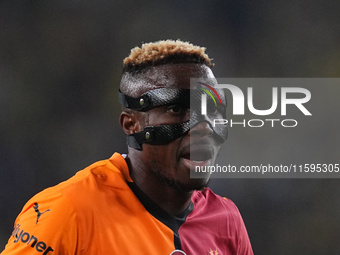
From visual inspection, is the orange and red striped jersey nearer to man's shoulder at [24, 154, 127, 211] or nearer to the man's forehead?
man's shoulder at [24, 154, 127, 211]

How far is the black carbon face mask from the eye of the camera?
2.34 m

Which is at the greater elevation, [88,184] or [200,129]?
[200,129]

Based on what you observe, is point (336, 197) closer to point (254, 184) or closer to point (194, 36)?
point (254, 184)

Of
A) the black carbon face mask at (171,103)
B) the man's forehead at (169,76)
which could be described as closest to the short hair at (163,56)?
the man's forehead at (169,76)

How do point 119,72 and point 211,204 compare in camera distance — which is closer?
point 211,204

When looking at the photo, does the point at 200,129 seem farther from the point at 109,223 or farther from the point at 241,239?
the point at 241,239

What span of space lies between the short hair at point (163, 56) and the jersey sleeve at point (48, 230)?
2.24 feet

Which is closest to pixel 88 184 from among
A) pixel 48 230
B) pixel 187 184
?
pixel 48 230

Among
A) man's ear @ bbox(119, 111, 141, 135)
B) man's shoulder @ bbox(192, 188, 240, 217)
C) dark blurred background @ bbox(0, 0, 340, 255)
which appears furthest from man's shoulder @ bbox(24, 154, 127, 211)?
dark blurred background @ bbox(0, 0, 340, 255)

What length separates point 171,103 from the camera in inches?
92.7

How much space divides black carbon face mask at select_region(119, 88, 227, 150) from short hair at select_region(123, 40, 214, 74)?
0.43 feet

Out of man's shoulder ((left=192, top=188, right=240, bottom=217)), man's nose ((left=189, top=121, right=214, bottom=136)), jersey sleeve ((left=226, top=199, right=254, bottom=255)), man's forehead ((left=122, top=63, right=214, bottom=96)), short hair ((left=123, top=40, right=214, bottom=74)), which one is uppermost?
short hair ((left=123, top=40, right=214, bottom=74))

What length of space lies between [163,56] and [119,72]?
2444 millimetres

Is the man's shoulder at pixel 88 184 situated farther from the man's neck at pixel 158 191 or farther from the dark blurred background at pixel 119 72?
the dark blurred background at pixel 119 72
